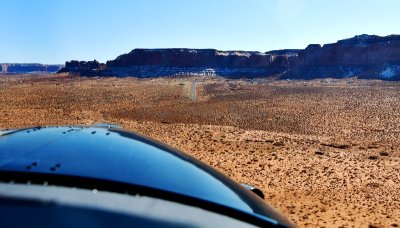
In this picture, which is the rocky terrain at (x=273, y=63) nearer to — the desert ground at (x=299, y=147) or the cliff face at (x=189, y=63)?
the cliff face at (x=189, y=63)

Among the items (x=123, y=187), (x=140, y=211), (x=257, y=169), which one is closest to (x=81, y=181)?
(x=123, y=187)

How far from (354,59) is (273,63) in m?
25.3

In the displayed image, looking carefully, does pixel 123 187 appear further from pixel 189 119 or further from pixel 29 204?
pixel 189 119

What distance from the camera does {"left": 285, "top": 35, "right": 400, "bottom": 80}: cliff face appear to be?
241 feet

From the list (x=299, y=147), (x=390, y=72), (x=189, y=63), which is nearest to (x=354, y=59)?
(x=390, y=72)

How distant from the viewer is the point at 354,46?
82500 mm

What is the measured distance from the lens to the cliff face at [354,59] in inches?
2889

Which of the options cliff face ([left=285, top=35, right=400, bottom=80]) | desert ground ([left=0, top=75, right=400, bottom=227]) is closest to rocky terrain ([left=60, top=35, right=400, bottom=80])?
cliff face ([left=285, top=35, right=400, bottom=80])

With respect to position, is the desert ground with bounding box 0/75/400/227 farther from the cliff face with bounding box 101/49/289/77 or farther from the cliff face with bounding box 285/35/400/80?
the cliff face with bounding box 101/49/289/77

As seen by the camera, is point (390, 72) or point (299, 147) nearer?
point (299, 147)

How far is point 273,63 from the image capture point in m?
103

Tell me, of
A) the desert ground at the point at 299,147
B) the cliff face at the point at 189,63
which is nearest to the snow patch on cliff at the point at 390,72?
the cliff face at the point at 189,63

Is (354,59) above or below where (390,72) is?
above

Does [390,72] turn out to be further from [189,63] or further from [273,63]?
[189,63]
